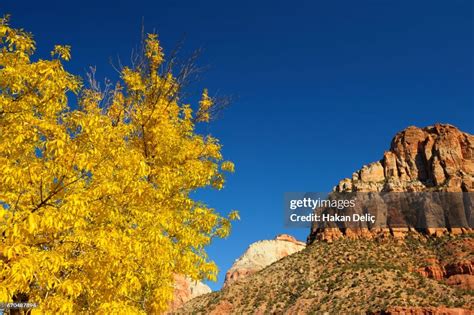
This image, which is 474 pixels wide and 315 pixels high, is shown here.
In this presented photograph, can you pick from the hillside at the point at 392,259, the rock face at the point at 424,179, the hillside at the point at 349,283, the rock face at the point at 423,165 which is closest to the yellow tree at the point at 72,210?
the hillside at the point at 392,259

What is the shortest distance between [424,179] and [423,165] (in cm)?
502

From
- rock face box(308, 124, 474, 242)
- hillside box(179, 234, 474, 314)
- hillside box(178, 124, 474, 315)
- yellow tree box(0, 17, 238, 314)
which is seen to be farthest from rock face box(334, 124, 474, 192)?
yellow tree box(0, 17, 238, 314)

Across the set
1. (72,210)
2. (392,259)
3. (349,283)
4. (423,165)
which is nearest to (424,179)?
(423,165)

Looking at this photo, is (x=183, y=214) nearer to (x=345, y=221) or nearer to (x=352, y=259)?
(x=352, y=259)

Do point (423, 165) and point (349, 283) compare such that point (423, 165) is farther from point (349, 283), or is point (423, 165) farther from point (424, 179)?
point (349, 283)

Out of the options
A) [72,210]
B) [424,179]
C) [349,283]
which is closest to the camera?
[72,210]

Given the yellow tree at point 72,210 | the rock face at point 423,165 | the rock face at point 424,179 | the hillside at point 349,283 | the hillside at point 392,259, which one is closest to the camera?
the yellow tree at point 72,210

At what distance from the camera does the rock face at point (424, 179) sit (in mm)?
106562

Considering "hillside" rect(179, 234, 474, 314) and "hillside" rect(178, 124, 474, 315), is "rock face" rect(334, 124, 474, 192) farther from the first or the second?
"hillside" rect(179, 234, 474, 314)

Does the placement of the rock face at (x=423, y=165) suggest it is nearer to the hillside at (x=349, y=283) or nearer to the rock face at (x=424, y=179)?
the rock face at (x=424, y=179)

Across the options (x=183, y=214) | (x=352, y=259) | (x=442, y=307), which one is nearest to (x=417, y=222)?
(x=352, y=259)

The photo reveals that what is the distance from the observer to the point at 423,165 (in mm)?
128875

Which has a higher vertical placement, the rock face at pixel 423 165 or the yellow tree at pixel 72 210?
the rock face at pixel 423 165

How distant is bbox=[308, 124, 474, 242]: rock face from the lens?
10656 cm
